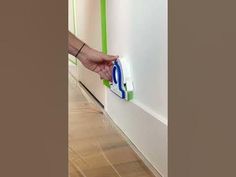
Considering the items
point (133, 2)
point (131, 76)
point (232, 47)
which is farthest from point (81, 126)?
point (232, 47)

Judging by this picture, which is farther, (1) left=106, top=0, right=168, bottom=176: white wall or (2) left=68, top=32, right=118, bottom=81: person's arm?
(2) left=68, top=32, right=118, bottom=81: person's arm

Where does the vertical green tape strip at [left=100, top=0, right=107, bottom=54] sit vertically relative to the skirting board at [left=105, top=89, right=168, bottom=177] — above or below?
above

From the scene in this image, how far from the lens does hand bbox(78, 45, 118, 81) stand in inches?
51.7

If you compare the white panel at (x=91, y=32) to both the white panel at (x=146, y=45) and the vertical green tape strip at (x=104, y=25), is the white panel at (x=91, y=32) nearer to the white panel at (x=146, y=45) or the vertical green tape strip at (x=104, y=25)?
the vertical green tape strip at (x=104, y=25)

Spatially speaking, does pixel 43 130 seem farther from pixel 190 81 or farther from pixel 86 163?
pixel 86 163

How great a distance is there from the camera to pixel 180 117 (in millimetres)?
584

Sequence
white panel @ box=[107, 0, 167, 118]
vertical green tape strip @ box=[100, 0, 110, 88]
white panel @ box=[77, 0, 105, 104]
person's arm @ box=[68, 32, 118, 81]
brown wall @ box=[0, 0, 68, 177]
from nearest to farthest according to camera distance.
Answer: brown wall @ box=[0, 0, 68, 177] → white panel @ box=[107, 0, 167, 118] → person's arm @ box=[68, 32, 118, 81] → vertical green tape strip @ box=[100, 0, 110, 88] → white panel @ box=[77, 0, 105, 104]

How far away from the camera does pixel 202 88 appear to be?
20.3 inches

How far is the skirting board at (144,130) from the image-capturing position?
1.00 meters

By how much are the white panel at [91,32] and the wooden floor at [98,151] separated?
295 millimetres

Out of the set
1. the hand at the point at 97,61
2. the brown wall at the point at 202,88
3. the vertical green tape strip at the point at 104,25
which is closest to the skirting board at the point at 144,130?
the hand at the point at 97,61

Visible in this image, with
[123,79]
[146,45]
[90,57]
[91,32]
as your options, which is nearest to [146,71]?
[146,45]

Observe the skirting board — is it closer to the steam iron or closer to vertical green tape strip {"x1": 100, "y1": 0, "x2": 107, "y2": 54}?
the steam iron

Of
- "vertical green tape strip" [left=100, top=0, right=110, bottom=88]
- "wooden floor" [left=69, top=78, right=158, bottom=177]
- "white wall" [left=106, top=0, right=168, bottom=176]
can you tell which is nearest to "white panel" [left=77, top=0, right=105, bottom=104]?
"vertical green tape strip" [left=100, top=0, right=110, bottom=88]
